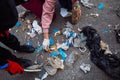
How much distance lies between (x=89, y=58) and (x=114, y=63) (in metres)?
0.35

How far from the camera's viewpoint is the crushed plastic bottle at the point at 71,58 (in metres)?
2.81

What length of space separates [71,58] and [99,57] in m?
0.38

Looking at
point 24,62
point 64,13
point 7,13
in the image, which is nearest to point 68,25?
point 64,13

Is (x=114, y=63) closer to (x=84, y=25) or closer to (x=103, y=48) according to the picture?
(x=103, y=48)

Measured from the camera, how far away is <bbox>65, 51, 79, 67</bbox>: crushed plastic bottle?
9.23 feet

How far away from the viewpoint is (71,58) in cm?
285

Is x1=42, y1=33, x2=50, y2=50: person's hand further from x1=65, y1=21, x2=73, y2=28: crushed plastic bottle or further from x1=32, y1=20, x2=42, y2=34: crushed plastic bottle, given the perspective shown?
x1=65, y1=21, x2=73, y2=28: crushed plastic bottle

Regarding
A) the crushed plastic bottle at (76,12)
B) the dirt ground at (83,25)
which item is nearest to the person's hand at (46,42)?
the dirt ground at (83,25)

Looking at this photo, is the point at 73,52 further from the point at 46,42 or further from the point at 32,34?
the point at 32,34

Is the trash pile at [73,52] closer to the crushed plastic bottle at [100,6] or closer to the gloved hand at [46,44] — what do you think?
the gloved hand at [46,44]

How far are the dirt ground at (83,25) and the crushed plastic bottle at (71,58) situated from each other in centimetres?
4

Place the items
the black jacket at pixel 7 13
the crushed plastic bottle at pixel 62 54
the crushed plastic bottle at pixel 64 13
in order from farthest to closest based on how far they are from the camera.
Result: the crushed plastic bottle at pixel 64 13 < the crushed plastic bottle at pixel 62 54 < the black jacket at pixel 7 13

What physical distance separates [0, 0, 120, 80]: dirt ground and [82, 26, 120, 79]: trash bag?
0.24 ft

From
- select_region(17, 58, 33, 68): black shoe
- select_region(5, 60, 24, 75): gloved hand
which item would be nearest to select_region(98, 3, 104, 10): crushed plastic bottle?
select_region(17, 58, 33, 68): black shoe
